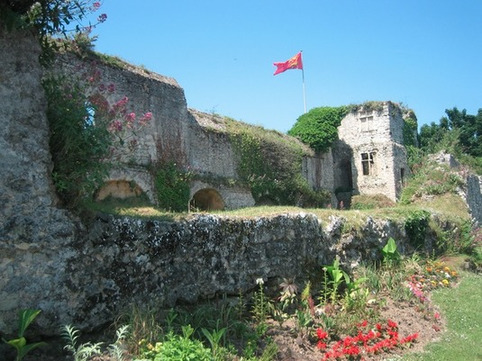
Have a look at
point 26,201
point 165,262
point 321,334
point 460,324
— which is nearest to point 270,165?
point 460,324

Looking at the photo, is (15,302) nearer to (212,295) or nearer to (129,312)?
(129,312)

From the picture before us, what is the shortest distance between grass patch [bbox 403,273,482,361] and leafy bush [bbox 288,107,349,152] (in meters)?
16.8

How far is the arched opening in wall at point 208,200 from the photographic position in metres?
20.5

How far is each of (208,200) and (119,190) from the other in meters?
5.38

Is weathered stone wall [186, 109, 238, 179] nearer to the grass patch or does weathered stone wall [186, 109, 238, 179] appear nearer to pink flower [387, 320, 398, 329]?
the grass patch

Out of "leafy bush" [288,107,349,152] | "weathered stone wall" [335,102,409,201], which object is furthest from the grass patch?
"weathered stone wall" [335,102,409,201]

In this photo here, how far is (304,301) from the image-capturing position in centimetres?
774

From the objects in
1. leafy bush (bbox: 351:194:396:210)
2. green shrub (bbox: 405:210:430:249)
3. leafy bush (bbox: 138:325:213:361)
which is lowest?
leafy bush (bbox: 138:325:213:361)

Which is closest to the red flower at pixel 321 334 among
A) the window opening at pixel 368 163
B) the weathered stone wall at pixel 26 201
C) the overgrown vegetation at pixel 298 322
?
the overgrown vegetation at pixel 298 322

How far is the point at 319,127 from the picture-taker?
93.2ft

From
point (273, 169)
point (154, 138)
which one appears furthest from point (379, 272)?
point (273, 169)

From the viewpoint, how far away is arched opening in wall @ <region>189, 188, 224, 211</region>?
67.1 feet

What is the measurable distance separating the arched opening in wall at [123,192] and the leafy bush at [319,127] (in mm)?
13807

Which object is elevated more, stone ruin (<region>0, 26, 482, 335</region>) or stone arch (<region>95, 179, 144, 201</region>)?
stone arch (<region>95, 179, 144, 201</region>)
